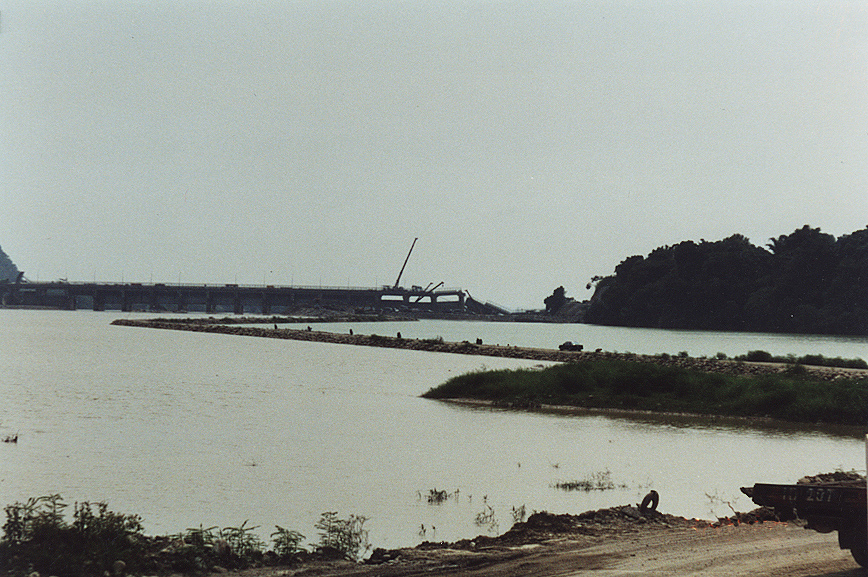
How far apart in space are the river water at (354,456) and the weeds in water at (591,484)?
0.77 ft

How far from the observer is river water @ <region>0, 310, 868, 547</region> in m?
15.2

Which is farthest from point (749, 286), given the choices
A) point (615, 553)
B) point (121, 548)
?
point (121, 548)

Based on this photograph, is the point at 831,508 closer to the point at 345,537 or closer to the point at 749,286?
the point at 345,537

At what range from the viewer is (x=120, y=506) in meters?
14.6

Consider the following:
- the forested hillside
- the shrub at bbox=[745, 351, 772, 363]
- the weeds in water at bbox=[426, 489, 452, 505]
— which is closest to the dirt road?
the weeds in water at bbox=[426, 489, 452, 505]

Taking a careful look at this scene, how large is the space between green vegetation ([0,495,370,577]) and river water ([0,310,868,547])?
1333mm

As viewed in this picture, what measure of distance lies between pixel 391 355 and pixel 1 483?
55860mm

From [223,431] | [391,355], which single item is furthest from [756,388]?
[391,355]

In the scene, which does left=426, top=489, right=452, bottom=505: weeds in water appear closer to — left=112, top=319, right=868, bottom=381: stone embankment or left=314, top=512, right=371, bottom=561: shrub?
left=314, top=512, right=371, bottom=561: shrub

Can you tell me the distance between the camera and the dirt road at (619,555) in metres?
10.4

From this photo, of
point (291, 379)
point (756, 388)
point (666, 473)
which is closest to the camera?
point (666, 473)

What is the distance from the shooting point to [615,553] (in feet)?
37.5

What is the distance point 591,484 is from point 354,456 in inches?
239

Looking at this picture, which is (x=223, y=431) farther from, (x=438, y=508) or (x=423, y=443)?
(x=438, y=508)
